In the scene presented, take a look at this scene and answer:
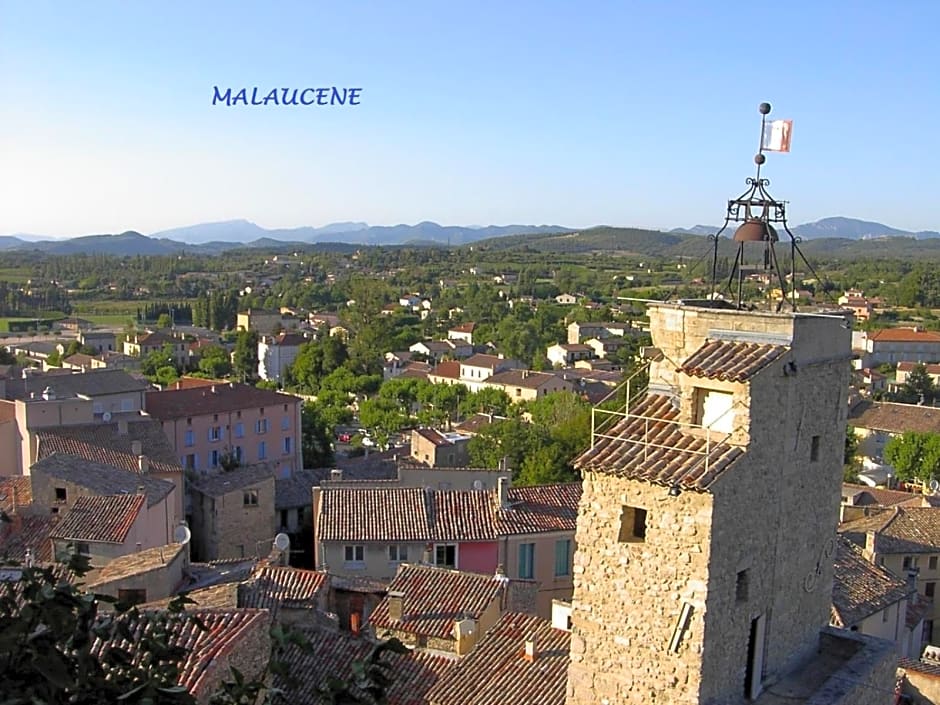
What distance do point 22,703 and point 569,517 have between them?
67.5ft

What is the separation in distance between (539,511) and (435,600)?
7.17m

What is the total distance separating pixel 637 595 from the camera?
353 inches

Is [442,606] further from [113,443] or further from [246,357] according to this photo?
[246,357]

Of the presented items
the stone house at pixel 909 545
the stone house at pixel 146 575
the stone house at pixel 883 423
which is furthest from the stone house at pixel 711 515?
the stone house at pixel 883 423

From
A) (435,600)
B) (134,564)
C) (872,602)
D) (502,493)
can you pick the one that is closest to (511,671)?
(435,600)

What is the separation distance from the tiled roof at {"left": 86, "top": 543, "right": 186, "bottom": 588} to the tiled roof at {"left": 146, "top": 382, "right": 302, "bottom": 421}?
73.9 ft

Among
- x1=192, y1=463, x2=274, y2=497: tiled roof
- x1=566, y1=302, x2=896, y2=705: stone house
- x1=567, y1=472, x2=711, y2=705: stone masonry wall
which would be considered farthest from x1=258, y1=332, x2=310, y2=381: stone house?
x1=567, y1=472, x2=711, y2=705: stone masonry wall

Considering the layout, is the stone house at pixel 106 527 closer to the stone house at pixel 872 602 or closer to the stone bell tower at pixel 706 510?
the stone bell tower at pixel 706 510

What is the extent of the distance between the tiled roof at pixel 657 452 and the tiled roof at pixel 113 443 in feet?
67.7

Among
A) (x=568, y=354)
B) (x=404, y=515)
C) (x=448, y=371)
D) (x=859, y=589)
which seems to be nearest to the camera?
(x=859, y=589)

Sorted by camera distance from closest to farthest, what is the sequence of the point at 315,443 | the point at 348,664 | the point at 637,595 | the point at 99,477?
the point at 637,595, the point at 348,664, the point at 99,477, the point at 315,443

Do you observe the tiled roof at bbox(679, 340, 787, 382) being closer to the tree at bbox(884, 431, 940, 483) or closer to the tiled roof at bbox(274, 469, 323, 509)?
the tiled roof at bbox(274, 469, 323, 509)

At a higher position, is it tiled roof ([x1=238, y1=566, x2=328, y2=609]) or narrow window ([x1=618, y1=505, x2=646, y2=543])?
narrow window ([x1=618, y1=505, x2=646, y2=543])

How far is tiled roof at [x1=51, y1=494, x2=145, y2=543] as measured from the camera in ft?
66.1
